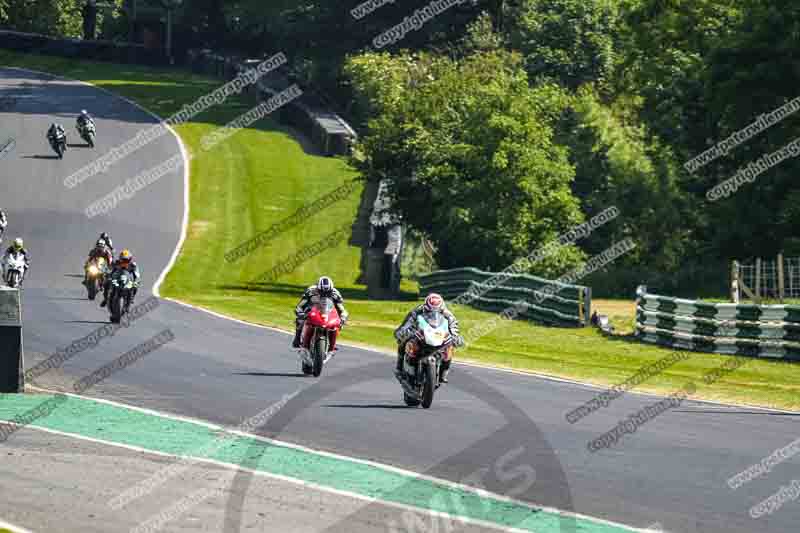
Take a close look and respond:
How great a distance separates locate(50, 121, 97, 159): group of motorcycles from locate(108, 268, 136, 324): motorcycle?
3154 cm

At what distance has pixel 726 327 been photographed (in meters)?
28.0

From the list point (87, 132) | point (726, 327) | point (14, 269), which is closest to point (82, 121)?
point (87, 132)

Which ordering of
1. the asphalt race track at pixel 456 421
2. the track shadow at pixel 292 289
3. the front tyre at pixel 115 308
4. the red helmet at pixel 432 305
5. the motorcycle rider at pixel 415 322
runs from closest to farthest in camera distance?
1. the asphalt race track at pixel 456 421
2. the motorcycle rider at pixel 415 322
3. the red helmet at pixel 432 305
4. the front tyre at pixel 115 308
5. the track shadow at pixel 292 289

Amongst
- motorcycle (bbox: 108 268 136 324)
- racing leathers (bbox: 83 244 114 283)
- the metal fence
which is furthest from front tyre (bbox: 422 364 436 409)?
the metal fence

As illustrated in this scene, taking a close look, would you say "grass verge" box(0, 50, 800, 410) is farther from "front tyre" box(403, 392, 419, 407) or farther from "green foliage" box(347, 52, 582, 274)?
"front tyre" box(403, 392, 419, 407)

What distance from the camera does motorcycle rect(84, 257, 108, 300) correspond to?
112ft

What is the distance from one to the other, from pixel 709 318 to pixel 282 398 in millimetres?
11958

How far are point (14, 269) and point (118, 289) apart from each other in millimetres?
7567

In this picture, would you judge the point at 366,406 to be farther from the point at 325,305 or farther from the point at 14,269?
the point at 14,269

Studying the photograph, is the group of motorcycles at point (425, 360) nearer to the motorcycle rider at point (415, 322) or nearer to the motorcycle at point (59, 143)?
the motorcycle rider at point (415, 322)

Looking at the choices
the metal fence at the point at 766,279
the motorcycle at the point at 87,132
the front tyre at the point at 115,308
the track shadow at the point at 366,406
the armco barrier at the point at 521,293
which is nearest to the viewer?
the track shadow at the point at 366,406

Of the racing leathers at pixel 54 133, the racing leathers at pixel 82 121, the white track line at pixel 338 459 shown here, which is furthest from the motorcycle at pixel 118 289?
the racing leathers at pixel 82 121

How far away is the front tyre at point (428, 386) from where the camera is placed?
58.6 feet

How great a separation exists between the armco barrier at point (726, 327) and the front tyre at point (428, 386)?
10727 mm
